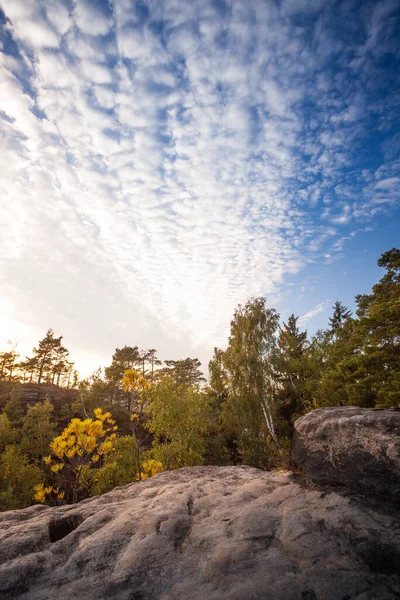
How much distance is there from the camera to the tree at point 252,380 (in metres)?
20.8

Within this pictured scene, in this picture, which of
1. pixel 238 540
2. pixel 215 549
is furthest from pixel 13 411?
pixel 238 540

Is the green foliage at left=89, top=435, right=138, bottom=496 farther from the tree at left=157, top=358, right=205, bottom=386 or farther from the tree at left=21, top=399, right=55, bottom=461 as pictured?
the tree at left=157, top=358, right=205, bottom=386

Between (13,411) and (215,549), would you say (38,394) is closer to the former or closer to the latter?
(13,411)

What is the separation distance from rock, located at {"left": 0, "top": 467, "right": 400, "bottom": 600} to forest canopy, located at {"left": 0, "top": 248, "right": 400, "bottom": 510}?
1.53 meters

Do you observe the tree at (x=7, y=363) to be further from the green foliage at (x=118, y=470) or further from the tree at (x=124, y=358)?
the green foliage at (x=118, y=470)

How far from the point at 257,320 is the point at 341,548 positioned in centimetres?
2011

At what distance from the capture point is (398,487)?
3.27 m

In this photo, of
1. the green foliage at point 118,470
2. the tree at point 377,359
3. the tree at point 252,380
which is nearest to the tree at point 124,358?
the tree at point 252,380

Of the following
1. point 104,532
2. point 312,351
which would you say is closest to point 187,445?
point 104,532

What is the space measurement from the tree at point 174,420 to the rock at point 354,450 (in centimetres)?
694

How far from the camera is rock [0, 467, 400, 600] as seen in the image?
2.52 metres

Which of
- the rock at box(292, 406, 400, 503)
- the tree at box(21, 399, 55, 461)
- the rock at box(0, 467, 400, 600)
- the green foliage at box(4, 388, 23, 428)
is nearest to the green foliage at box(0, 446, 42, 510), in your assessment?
the tree at box(21, 399, 55, 461)

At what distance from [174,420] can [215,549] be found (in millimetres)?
8197

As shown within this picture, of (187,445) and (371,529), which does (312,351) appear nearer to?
(187,445)
